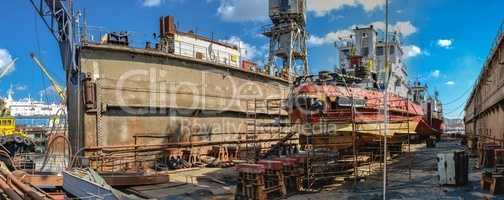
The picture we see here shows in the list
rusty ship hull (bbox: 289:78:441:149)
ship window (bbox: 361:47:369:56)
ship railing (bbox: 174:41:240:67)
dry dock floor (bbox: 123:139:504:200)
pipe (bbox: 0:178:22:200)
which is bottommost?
dry dock floor (bbox: 123:139:504:200)

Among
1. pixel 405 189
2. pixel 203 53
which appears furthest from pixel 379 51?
pixel 405 189

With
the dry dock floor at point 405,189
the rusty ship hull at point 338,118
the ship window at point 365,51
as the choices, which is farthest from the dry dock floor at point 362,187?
the ship window at point 365,51

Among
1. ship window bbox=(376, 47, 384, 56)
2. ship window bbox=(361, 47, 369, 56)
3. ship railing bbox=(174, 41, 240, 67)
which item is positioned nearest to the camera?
ship railing bbox=(174, 41, 240, 67)

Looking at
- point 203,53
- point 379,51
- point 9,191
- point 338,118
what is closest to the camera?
point 9,191

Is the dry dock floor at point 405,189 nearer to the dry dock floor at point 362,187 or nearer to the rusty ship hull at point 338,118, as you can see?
the dry dock floor at point 362,187

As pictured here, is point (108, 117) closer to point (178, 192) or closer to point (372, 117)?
point (178, 192)

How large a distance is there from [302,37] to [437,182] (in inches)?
1144

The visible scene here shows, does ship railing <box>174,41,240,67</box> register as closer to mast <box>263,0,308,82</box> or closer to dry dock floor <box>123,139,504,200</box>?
mast <box>263,0,308,82</box>

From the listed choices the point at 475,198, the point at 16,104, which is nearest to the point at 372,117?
the point at 475,198

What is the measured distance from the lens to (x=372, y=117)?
17.8 meters

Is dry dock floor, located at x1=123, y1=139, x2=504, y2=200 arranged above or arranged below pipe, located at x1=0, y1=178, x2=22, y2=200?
below

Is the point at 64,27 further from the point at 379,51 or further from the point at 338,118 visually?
the point at 379,51

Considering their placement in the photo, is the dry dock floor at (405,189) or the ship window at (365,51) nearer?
the dry dock floor at (405,189)

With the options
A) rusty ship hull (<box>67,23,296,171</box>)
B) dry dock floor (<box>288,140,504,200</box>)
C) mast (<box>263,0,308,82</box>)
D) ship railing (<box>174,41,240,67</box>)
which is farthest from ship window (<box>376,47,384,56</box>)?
dry dock floor (<box>288,140,504,200</box>)
